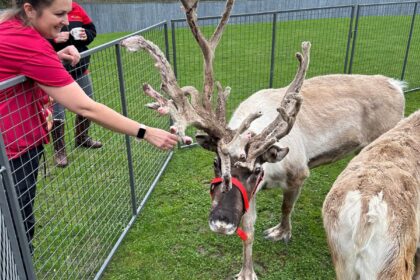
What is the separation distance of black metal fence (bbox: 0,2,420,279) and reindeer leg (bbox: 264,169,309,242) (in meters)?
1.74

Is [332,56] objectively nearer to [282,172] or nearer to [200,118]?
[282,172]

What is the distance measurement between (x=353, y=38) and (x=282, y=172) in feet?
19.4

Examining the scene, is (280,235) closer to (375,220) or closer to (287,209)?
(287,209)

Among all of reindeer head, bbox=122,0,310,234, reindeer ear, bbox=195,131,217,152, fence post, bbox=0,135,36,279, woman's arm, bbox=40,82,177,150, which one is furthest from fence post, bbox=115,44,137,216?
fence post, bbox=0,135,36,279

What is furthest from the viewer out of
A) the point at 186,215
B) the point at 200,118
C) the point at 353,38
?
the point at 353,38

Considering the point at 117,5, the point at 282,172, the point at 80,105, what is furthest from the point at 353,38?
the point at 117,5

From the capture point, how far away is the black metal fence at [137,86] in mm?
3514

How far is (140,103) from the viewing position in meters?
6.21

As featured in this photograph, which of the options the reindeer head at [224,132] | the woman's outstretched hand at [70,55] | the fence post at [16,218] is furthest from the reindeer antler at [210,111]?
the fence post at [16,218]

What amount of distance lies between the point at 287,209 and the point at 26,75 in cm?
302

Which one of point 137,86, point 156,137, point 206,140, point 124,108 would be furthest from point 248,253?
point 137,86

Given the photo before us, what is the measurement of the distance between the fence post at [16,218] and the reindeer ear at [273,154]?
190 centimetres

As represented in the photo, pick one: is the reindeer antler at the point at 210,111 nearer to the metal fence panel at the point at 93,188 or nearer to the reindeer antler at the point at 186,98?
the reindeer antler at the point at 186,98

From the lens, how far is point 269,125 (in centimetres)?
336
